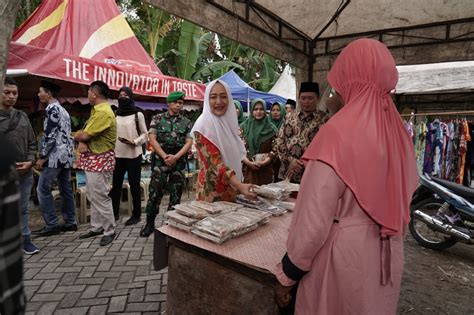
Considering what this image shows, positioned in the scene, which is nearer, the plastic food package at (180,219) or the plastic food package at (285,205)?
the plastic food package at (180,219)

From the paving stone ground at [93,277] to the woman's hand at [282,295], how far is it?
1.47m

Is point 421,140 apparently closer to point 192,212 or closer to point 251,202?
point 251,202

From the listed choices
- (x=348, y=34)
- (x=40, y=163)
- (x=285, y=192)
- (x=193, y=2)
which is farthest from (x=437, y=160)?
(x=40, y=163)

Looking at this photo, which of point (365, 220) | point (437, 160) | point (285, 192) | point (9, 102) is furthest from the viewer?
point (437, 160)

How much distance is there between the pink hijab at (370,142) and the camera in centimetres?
112

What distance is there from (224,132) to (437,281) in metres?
2.88

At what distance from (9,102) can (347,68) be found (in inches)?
130

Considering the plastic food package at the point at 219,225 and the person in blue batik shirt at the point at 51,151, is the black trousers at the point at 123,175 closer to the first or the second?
the person in blue batik shirt at the point at 51,151

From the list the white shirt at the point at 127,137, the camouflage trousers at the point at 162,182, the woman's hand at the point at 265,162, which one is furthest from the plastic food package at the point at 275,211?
the white shirt at the point at 127,137

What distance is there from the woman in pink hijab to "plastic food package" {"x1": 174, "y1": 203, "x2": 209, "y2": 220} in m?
0.65

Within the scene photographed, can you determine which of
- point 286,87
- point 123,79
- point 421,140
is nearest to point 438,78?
point 421,140

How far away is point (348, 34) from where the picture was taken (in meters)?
4.39

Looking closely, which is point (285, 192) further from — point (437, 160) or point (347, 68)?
point (437, 160)

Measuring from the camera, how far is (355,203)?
1.16 meters
